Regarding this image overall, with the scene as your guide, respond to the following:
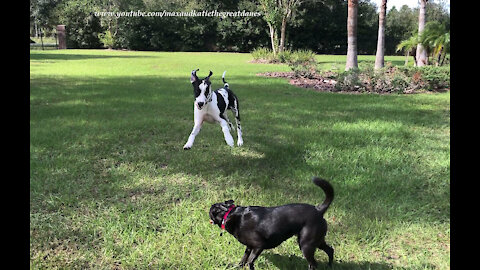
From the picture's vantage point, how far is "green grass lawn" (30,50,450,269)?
2955 mm

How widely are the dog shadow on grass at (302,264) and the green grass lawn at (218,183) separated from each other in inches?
0.6

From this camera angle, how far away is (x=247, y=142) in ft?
18.5

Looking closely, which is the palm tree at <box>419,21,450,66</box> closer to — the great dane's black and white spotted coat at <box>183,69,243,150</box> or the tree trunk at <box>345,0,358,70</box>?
the tree trunk at <box>345,0,358,70</box>

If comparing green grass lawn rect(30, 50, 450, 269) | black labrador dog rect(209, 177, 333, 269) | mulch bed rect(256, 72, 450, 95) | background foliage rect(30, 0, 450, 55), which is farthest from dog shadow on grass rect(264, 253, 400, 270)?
background foliage rect(30, 0, 450, 55)

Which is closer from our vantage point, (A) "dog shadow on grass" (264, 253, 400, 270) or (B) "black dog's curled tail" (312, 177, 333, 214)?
(B) "black dog's curled tail" (312, 177, 333, 214)

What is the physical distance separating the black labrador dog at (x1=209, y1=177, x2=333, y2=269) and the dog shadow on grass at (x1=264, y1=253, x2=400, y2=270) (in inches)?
22.2

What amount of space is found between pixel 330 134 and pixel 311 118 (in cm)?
144

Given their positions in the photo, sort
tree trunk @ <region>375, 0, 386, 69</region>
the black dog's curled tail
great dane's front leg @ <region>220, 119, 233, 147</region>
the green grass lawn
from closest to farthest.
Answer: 1. the black dog's curled tail
2. great dane's front leg @ <region>220, 119, 233, 147</region>
3. the green grass lawn
4. tree trunk @ <region>375, 0, 386, 69</region>

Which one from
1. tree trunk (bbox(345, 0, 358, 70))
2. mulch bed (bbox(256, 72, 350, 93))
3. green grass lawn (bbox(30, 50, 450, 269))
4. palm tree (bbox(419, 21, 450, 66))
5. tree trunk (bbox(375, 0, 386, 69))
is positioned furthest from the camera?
tree trunk (bbox(375, 0, 386, 69))

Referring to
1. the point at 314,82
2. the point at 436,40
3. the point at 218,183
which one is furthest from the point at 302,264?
the point at 436,40

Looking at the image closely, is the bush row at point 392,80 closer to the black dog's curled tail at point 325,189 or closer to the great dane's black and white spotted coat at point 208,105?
the great dane's black and white spotted coat at point 208,105

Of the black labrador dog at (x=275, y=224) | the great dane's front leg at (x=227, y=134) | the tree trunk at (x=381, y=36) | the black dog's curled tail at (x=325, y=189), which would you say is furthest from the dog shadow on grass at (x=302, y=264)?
the tree trunk at (x=381, y=36)

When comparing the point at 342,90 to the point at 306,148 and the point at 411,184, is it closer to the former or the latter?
the point at 306,148
